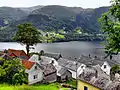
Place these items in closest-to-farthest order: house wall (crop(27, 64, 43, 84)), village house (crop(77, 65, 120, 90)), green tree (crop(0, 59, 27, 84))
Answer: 1. village house (crop(77, 65, 120, 90))
2. green tree (crop(0, 59, 27, 84))
3. house wall (crop(27, 64, 43, 84))

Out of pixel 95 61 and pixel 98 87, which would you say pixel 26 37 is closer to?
pixel 95 61

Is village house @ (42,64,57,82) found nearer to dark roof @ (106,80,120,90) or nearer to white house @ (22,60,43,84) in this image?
white house @ (22,60,43,84)

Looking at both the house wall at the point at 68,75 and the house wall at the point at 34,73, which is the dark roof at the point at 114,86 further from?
the house wall at the point at 68,75

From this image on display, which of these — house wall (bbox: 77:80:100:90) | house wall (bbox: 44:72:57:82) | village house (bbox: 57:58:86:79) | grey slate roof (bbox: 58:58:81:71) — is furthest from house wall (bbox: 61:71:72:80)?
house wall (bbox: 77:80:100:90)

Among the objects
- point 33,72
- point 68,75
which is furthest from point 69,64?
point 33,72

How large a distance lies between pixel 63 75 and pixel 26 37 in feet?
69.9

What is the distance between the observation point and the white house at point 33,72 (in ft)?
195

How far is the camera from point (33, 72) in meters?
60.4

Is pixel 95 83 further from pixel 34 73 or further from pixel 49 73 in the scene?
pixel 49 73

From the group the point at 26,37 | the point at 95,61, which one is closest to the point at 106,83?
the point at 95,61

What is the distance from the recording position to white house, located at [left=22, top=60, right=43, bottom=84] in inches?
2338

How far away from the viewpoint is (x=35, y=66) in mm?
60969

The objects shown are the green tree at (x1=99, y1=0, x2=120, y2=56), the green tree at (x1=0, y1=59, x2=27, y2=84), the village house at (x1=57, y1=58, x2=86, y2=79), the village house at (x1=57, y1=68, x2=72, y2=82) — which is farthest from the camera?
the village house at (x1=57, y1=58, x2=86, y2=79)

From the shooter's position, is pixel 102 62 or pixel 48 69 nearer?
pixel 48 69
